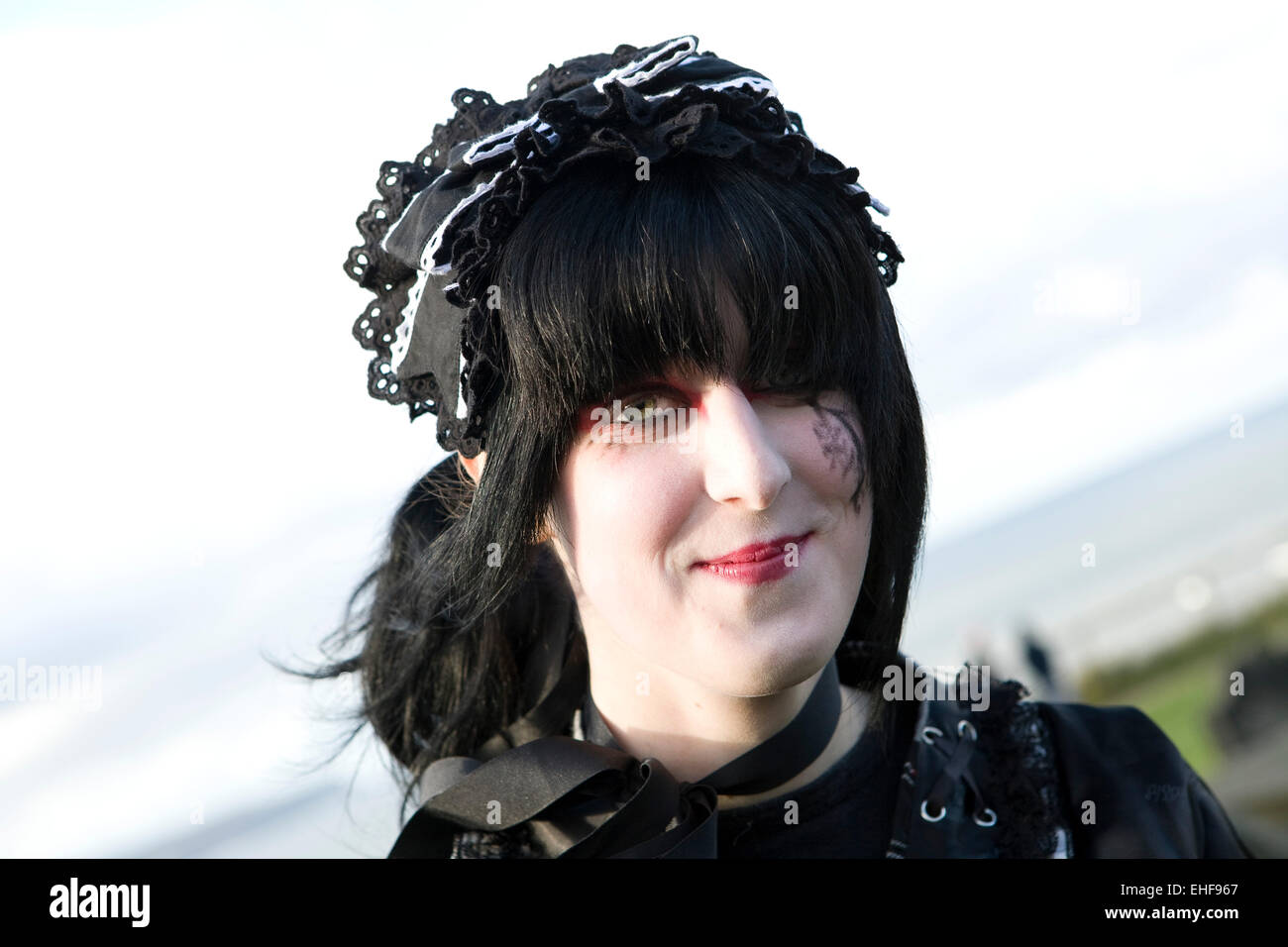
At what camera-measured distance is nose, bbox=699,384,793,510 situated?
1615 millimetres

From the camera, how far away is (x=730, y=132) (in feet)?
5.74

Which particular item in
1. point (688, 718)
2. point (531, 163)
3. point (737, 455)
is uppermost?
point (531, 163)

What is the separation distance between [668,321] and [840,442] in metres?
0.35

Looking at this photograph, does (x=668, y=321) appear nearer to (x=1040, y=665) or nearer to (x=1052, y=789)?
(x=1052, y=789)

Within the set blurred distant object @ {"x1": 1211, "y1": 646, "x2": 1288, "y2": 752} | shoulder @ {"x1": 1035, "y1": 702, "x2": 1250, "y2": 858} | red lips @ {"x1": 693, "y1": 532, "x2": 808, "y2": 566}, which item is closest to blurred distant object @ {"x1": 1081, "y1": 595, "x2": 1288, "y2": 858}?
blurred distant object @ {"x1": 1211, "y1": 646, "x2": 1288, "y2": 752}

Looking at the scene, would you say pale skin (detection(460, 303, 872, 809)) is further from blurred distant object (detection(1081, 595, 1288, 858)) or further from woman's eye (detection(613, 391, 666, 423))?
blurred distant object (detection(1081, 595, 1288, 858))

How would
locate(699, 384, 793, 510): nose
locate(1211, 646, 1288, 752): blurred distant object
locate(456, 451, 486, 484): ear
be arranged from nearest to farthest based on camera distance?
1. locate(699, 384, 793, 510): nose
2. locate(456, 451, 486, 484): ear
3. locate(1211, 646, 1288, 752): blurred distant object

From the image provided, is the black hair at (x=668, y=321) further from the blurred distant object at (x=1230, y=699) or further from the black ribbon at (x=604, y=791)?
the blurred distant object at (x=1230, y=699)

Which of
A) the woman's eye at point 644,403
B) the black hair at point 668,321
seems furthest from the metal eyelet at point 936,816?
the woman's eye at point 644,403

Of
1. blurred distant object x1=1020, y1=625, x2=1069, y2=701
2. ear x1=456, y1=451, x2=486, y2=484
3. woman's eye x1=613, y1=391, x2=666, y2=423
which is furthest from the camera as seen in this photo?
blurred distant object x1=1020, y1=625, x2=1069, y2=701

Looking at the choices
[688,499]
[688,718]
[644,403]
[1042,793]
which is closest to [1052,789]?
[1042,793]

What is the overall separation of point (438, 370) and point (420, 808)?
2.65 ft

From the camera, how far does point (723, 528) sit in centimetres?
168
